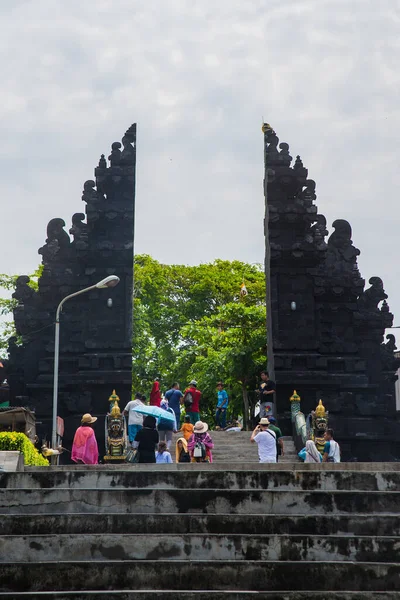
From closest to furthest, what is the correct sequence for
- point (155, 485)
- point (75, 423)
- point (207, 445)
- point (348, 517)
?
1. point (348, 517)
2. point (155, 485)
3. point (207, 445)
4. point (75, 423)

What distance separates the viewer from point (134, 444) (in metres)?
21.0

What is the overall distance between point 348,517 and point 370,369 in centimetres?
1821

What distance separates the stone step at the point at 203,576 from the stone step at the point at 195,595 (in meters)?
0.34

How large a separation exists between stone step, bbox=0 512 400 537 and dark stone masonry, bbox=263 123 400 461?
16691 millimetres

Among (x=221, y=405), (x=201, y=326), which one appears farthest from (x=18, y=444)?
(x=201, y=326)

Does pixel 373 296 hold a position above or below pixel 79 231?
below

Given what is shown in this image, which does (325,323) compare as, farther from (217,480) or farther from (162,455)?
(217,480)

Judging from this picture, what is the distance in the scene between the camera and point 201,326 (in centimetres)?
4959

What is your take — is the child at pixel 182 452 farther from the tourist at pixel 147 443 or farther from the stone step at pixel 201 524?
the stone step at pixel 201 524

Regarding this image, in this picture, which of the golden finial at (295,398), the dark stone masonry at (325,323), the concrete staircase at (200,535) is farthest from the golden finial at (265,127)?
the concrete staircase at (200,535)

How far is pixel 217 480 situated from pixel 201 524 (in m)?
1.23

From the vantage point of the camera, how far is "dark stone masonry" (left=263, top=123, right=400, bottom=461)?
96.7 feet

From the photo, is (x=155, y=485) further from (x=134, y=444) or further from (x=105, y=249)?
(x=105, y=249)

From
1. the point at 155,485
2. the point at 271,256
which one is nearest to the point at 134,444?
the point at 155,485
